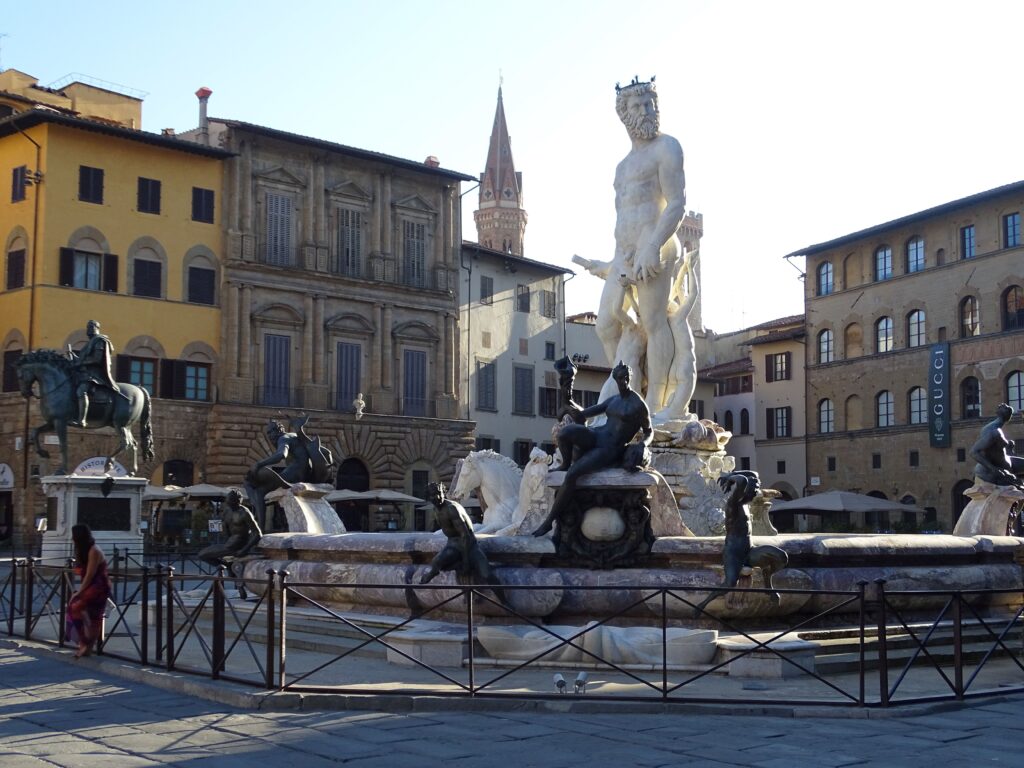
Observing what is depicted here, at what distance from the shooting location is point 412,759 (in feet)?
22.8

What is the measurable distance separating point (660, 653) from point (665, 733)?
7.35 feet

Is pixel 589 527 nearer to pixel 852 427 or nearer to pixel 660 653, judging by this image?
pixel 660 653

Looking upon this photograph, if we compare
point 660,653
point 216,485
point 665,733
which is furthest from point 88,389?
point 216,485

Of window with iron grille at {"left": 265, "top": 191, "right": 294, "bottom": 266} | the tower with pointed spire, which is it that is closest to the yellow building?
window with iron grille at {"left": 265, "top": 191, "right": 294, "bottom": 266}

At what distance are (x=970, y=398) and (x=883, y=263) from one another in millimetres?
7559

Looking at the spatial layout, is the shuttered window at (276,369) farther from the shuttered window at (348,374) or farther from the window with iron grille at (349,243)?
the window with iron grille at (349,243)

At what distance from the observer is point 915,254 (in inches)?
2085

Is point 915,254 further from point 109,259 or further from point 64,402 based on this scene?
point 64,402

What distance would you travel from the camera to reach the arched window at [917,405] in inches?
2058

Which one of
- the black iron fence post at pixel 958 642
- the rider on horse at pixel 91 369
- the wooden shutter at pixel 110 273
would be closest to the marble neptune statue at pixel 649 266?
the black iron fence post at pixel 958 642

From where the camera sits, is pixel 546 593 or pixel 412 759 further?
pixel 546 593

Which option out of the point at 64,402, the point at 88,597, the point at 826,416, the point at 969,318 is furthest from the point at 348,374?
the point at 88,597

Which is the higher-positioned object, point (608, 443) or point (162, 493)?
point (608, 443)

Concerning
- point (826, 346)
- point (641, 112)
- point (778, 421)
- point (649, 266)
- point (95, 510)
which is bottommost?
point (95, 510)
